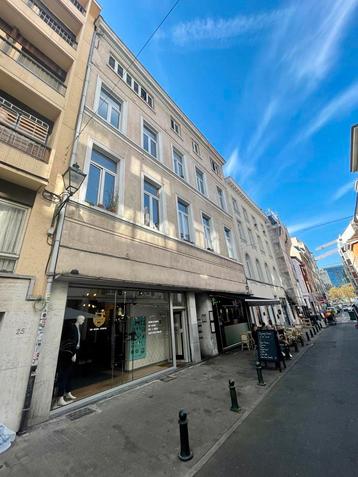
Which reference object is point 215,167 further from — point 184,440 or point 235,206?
point 184,440

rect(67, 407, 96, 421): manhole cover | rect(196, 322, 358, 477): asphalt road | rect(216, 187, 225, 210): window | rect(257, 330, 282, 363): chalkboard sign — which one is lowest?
rect(196, 322, 358, 477): asphalt road

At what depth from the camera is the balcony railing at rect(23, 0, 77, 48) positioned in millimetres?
8641

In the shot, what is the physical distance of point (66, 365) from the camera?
5.69 meters

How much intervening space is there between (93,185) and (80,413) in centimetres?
701

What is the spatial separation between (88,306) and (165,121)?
12.5 meters

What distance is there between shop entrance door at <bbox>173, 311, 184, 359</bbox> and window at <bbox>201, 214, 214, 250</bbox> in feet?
15.0

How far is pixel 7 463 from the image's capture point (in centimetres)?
332

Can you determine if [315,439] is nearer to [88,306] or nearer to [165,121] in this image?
[88,306]

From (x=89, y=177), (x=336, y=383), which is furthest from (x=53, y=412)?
(x=336, y=383)

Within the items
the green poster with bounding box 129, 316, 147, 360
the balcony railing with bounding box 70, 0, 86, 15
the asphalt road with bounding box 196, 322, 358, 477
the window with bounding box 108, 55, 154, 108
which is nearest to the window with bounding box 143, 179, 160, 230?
the green poster with bounding box 129, 316, 147, 360

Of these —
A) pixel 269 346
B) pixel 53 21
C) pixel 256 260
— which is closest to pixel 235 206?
pixel 256 260

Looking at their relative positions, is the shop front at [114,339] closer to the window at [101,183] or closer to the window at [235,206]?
the window at [101,183]

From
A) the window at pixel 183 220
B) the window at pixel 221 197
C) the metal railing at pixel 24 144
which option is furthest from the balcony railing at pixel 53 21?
the window at pixel 221 197

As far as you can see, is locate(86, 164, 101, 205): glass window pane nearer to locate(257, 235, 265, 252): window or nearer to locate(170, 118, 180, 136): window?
locate(170, 118, 180, 136): window
